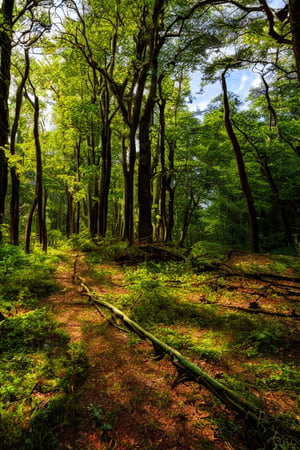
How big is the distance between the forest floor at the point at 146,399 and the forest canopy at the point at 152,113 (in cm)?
506

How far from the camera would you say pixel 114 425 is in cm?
210

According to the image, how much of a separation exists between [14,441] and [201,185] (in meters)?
14.9

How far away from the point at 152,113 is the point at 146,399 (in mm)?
15274

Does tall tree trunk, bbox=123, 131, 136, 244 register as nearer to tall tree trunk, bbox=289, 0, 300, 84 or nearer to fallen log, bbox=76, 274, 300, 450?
tall tree trunk, bbox=289, 0, 300, 84

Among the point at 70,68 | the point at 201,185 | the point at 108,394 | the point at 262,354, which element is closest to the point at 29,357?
the point at 108,394

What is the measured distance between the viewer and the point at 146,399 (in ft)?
7.95

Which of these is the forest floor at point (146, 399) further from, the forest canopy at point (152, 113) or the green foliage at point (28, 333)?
the forest canopy at point (152, 113)

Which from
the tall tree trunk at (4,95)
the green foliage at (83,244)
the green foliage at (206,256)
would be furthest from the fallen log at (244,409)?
the green foliage at (83,244)

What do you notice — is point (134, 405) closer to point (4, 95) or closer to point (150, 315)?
point (150, 315)

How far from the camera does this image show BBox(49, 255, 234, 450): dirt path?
194 centimetres

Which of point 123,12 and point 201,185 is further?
point 201,185

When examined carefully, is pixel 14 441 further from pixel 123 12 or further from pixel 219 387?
pixel 123 12

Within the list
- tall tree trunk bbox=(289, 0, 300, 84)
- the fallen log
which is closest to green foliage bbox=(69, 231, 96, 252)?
the fallen log

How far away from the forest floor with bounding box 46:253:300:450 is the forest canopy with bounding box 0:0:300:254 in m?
5.06
